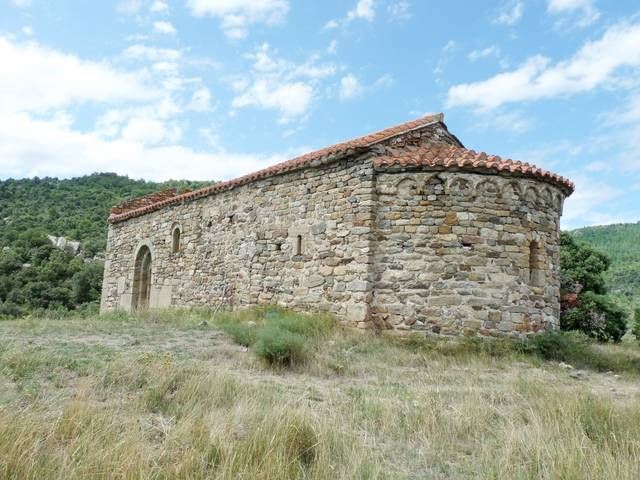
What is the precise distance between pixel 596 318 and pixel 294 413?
38.2 ft

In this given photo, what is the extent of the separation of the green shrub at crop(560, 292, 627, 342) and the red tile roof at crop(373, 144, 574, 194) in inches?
201

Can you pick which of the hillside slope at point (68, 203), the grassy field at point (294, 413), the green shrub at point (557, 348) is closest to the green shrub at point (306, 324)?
the grassy field at point (294, 413)

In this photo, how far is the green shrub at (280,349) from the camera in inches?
249

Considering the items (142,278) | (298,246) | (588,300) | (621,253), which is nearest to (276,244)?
(298,246)

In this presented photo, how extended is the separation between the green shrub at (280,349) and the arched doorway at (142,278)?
33.4 feet

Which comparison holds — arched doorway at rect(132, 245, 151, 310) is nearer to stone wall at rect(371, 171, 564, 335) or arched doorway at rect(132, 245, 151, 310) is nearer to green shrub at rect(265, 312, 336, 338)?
green shrub at rect(265, 312, 336, 338)

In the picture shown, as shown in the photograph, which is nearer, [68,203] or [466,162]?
[466,162]

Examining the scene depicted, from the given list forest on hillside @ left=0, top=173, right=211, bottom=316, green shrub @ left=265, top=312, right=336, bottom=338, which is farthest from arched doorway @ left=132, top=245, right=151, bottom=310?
green shrub @ left=265, top=312, right=336, bottom=338

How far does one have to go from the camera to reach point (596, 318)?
12773 millimetres

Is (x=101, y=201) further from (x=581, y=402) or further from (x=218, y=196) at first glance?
(x=581, y=402)

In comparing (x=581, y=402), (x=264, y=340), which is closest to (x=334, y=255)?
(x=264, y=340)

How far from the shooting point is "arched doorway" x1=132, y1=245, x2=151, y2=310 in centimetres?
1570

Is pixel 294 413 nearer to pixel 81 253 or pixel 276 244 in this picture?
pixel 276 244

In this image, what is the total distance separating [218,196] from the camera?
1264 centimetres
